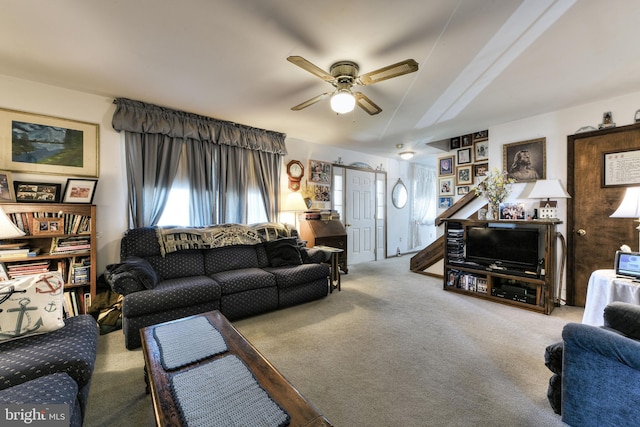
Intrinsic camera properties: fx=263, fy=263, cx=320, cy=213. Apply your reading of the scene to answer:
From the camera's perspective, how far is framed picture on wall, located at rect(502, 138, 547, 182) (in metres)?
3.52

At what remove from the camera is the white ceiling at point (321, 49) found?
65.8 inches

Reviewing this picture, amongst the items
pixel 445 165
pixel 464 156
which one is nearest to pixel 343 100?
pixel 464 156

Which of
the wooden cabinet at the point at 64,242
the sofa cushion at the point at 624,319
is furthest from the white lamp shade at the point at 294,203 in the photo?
the sofa cushion at the point at 624,319

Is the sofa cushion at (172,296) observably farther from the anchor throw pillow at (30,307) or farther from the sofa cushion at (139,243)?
the anchor throw pillow at (30,307)

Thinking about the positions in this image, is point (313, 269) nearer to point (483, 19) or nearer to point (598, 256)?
point (483, 19)

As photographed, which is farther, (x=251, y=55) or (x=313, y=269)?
(x=313, y=269)

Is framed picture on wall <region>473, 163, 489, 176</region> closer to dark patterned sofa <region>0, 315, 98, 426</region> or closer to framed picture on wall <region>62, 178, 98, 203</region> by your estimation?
dark patterned sofa <region>0, 315, 98, 426</region>

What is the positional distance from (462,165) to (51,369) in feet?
17.8

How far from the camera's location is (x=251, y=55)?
2166mm

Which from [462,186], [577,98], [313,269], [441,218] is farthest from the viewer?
[462,186]

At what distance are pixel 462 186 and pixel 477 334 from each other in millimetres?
2990

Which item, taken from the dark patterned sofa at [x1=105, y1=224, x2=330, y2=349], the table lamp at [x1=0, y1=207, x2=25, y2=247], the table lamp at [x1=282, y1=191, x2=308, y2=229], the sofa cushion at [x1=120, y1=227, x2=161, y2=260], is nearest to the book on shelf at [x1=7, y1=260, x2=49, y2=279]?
the dark patterned sofa at [x1=105, y1=224, x2=330, y2=349]

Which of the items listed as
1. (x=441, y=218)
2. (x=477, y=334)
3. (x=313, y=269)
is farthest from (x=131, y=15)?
(x=441, y=218)

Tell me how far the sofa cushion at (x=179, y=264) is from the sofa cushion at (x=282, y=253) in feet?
2.80
